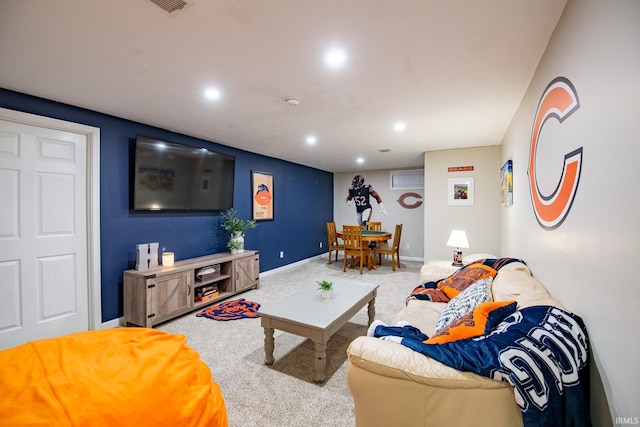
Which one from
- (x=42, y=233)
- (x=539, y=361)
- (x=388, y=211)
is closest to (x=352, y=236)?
(x=388, y=211)

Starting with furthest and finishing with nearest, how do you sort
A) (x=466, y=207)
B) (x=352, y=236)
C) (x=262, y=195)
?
(x=352, y=236) < (x=262, y=195) < (x=466, y=207)

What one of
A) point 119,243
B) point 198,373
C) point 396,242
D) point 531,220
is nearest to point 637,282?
point 531,220

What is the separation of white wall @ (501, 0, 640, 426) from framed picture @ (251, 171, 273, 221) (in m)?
4.35

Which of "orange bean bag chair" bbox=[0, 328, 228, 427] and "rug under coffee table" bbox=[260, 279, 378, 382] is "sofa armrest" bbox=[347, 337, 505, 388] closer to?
"orange bean bag chair" bbox=[0, 328, 228, 427]

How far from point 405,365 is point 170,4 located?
6.70ft

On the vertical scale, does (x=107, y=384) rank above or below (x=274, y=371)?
above

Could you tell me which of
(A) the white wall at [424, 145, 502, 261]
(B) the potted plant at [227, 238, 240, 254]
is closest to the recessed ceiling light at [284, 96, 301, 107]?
(B) the potted plant at [227, 238, 240, 254]

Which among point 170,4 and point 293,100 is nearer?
point 170,4

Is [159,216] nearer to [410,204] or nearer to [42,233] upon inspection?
[42,233]

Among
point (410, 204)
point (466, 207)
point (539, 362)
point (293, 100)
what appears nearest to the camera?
point (539, 362)

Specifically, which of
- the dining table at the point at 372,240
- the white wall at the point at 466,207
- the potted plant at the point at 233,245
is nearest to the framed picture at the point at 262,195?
the potted plant at the point at 233,245

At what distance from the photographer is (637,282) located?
831 millimetres

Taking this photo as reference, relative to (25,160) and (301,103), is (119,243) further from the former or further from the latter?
(301,103)

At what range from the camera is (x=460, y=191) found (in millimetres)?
4543
